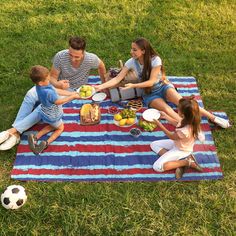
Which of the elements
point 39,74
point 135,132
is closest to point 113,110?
point 135,132

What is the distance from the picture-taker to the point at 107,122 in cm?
651

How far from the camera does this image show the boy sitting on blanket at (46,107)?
212 inches

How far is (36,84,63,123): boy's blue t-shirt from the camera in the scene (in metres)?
5.52

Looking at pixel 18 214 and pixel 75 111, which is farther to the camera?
pixel 75 111

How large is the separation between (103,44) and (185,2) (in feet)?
8.89

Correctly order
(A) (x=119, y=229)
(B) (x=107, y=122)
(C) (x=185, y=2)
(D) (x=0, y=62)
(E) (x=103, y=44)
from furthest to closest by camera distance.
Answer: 1. (C) (x=185, y=2)
2. (E) (x=103, y=44)
3. (D) (x=0, y=62)
4. (B) (x=107, y=122)
5. (A) (x=119, y=229)

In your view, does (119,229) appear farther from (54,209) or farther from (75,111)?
(75,111)

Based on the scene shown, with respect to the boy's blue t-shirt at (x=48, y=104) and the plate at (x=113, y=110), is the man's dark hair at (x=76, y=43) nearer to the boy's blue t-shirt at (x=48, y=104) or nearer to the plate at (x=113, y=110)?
the boy's blue t-shirt at (x=48, y=104)

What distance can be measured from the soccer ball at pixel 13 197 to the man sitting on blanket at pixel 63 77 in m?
0.98

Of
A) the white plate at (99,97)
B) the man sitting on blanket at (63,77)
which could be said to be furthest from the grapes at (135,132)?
the man sitting on blanket at (63,77)

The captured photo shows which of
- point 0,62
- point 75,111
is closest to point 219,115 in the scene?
point 75,111

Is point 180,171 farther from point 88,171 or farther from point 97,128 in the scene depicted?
point 97,128

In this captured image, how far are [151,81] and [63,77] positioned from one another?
1.63 metres

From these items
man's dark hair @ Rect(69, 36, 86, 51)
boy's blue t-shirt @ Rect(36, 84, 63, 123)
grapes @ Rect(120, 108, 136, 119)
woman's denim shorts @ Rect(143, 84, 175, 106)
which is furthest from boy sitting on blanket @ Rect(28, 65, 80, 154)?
woman's denim shorts @ Rect(143, 84, 175, 106)
